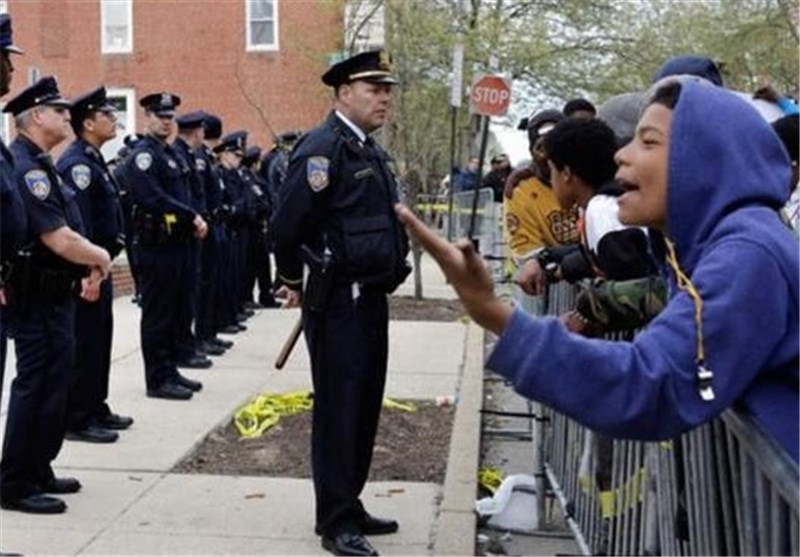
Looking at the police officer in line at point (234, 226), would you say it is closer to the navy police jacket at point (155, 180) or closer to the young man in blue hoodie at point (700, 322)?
the navy police jacket at point (155, 180)

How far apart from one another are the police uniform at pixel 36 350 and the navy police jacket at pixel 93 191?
1308 millimetres

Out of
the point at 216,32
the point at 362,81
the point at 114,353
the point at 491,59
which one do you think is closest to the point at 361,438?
the point at 362,81

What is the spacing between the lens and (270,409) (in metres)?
7.93

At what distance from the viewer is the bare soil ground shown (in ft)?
21.3

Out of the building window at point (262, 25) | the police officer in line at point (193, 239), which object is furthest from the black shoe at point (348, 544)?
the building window at point (262, 25)

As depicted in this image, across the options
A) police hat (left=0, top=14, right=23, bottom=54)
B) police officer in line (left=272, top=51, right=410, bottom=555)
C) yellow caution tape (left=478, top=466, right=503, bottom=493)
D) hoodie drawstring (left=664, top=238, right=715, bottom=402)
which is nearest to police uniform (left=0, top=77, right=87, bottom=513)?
police hat (left=0, top=14, right=23, bottom=54)

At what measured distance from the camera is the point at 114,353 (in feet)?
34.3

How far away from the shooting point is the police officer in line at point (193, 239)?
359 inches

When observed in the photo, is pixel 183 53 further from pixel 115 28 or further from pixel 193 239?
pixel 193 239

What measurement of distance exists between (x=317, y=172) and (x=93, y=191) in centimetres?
255

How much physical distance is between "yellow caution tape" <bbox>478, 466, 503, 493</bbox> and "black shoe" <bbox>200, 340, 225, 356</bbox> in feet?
14.3

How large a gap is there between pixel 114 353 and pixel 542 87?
15396 mm

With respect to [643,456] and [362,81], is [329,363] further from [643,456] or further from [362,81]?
[643,456]

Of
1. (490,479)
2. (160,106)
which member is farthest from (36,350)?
(160,106)
